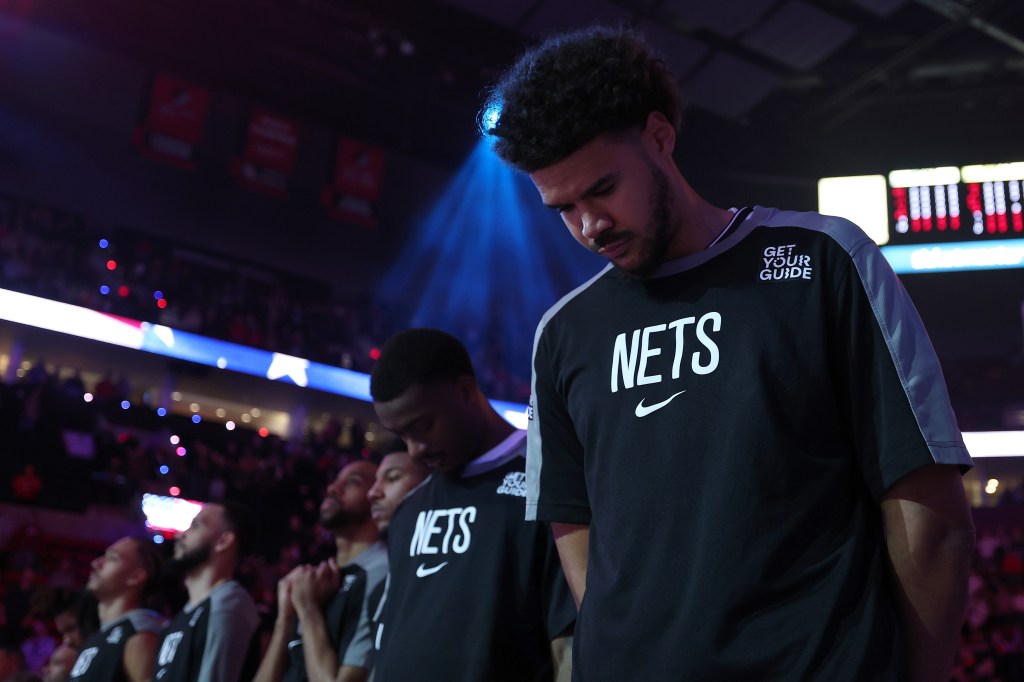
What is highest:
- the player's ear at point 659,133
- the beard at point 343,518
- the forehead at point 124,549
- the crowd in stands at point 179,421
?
the crowd in stands at point 179,421

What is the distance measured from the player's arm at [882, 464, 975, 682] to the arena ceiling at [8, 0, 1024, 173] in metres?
7.93

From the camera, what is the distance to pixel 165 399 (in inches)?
658

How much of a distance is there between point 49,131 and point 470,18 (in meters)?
8.72

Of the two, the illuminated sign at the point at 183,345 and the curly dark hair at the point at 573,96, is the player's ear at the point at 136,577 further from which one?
the illuminated sign at the point at 183,345

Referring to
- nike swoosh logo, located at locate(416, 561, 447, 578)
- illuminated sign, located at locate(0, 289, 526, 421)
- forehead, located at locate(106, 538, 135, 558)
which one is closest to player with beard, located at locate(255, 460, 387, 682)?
nike swoosh logo, located at locate(416, 561, 447, 578)

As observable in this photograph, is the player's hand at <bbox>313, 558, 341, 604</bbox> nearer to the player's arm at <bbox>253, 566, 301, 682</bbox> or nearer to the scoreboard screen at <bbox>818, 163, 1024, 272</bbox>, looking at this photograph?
the player's arm at <bbox>253, 566, 301, 682</bbox>

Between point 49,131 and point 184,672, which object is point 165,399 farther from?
point 184,672

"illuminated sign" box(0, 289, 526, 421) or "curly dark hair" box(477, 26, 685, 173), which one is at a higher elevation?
"illuminated sign" box(0, 289, 526, 421)

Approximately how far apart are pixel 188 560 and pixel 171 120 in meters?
10.2

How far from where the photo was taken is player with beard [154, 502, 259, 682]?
3980 mm

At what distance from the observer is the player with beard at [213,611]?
3.98 m

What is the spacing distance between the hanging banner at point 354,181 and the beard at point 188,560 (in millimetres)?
10290

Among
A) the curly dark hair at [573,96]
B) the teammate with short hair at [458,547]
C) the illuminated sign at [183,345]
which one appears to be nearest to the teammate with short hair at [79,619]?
the teammate with short hair at [458,547]

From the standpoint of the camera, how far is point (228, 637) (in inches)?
159
